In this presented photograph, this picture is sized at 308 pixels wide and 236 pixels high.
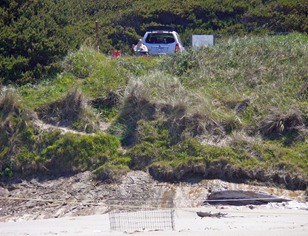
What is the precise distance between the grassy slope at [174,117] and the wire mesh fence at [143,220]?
7.08 ft

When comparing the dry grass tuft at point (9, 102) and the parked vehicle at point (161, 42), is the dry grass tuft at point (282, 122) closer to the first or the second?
the dry grass tuft at point (9, 102)

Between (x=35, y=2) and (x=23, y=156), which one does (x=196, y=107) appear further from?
(x=35, y=2)

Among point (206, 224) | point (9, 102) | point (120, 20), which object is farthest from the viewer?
point (120, 20)

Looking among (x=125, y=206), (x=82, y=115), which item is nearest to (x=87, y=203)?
(x=125, y=206)

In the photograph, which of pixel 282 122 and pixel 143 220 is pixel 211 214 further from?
pixel 282 122

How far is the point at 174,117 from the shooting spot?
617 inches

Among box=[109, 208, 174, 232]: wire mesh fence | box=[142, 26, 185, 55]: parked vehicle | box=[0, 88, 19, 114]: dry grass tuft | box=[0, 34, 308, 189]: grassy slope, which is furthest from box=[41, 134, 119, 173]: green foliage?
box=[142, 26, 185, 55]: parked vehicle

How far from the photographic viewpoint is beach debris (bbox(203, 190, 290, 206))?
1270 cm

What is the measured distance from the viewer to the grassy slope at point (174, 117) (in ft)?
46.9

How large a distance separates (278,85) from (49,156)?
6611 mm

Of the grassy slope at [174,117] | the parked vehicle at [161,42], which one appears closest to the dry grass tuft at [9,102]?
the grassy slope at [174,117]

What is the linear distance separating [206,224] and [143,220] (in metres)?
1.48

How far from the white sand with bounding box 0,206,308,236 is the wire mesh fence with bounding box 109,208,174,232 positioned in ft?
0.46

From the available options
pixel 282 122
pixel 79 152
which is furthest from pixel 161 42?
pixel 79 152
